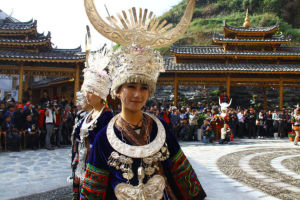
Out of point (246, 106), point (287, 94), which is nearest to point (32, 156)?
point (246, 106)

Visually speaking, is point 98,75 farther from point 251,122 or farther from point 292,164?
point 251,122

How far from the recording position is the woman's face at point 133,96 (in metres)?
1.98

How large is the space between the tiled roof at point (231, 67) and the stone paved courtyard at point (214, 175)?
10458mm

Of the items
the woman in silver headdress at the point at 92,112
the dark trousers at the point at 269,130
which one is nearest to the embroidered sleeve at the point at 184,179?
the woman in silver headdress at the point at 92,112

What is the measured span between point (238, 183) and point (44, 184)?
406cm

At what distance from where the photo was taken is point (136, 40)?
2.23m

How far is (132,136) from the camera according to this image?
198cm

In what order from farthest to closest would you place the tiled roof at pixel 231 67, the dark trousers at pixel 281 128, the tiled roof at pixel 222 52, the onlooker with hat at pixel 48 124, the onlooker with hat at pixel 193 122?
the tiled roof at pixel 222 52
the tiled roof at pixel 231 67
the dark trousers at pixel 281 128
the onlooker with hat at pixel 193 122
the onlooker with hat at pixel 48 124

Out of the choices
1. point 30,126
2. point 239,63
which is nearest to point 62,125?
point 30,126

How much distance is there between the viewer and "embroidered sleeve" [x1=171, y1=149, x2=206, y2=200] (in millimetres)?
1979

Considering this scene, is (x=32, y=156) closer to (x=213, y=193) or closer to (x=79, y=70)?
(x=213, y=193)

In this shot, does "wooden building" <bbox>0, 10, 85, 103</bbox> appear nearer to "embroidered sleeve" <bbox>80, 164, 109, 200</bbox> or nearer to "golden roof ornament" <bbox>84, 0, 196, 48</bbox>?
"golden roof ornament" <bbox>84, 0, 196, 48</bbox>

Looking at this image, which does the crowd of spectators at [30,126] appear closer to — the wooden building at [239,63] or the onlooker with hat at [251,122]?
the wooden building at [239,63]

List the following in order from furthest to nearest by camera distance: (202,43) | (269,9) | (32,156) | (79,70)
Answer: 1. (269,9)
2. (202,43)
3. (79,70)
4. (32,156)
